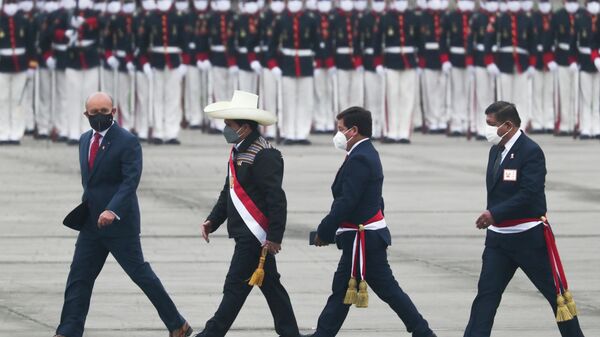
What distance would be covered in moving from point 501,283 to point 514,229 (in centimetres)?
33

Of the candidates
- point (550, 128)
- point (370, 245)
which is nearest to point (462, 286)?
point (370, 245)

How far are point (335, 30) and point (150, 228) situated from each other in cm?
1138

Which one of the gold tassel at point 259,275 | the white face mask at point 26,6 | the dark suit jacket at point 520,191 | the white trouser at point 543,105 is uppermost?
the dark suit jacket at point 520,191

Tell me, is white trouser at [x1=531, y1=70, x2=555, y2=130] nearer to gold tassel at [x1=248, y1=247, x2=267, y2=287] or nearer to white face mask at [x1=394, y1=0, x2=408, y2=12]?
white face mask at [x1=394, y1=0, x2=408, y2=12]

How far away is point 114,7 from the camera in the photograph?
2777 centimetres

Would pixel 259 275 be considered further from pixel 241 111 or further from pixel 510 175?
pixel 510 175

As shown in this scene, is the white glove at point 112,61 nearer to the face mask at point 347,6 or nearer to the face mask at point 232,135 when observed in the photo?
the face mask at point 347,6

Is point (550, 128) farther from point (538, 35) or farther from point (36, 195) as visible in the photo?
point (36, 195)

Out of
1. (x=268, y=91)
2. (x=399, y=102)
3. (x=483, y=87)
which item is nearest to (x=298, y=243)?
(x=268, y=91)

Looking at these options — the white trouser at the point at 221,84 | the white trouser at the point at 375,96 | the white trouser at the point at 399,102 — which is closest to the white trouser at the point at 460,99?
the white trouser at the point at 375,96

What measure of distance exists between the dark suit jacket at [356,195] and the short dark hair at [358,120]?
7 centimetres

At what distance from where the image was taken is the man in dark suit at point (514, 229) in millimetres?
11258

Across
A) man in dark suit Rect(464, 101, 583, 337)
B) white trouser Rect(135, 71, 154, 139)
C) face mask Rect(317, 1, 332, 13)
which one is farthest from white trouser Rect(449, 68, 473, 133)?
man in dark suit Rect(464, 101, 583, 337)

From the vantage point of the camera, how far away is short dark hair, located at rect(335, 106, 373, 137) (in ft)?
38.2
